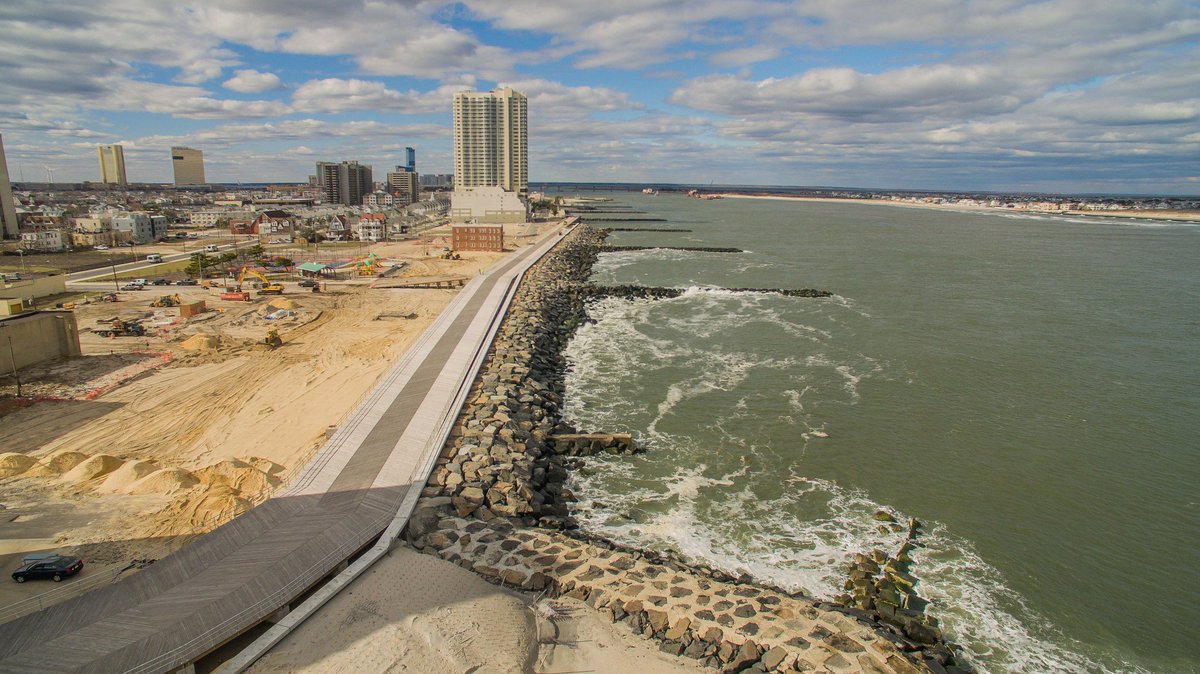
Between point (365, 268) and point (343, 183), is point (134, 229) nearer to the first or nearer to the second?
point (365, 268)

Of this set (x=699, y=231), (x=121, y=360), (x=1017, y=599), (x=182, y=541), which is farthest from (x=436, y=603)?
(x=699, y=231)

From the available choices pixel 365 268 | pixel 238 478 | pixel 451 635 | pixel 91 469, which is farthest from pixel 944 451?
pixel 365 268

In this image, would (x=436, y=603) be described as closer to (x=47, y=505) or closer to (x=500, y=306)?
(x=47, y=505)

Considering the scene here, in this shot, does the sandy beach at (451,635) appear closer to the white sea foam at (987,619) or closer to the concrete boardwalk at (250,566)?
the concrete boardwalk at (250,566)

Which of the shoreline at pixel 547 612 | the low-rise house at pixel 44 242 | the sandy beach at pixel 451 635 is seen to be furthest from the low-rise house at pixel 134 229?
the sandy beach at pixel 451 635

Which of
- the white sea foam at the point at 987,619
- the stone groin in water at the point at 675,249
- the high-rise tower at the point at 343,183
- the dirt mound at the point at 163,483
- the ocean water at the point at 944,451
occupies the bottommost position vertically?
the white sea foam at the point at 987,619

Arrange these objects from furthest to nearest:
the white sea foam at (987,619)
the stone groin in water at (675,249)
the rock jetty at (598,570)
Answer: the stone groin in water at (675,249) < the white sea foam at (987,619) < the rock jetty at (598,570)
